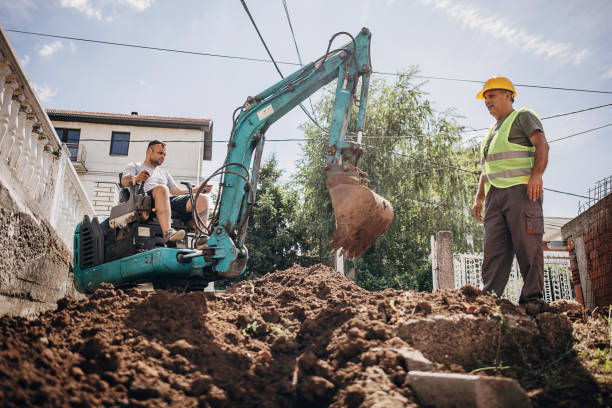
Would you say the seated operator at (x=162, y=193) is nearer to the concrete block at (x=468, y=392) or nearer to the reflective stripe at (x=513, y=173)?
the concrete block at (x=468, y=392)

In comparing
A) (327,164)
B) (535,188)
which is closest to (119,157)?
(327,164)

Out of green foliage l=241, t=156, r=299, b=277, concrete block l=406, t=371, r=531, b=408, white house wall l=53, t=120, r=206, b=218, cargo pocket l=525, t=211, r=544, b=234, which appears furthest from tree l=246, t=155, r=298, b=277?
concrete block l=406, t=371, r=531, b=408

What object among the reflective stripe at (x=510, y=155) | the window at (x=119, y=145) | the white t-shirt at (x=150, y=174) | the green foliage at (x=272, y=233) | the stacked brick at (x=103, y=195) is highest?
the window at (x=119, y=145)

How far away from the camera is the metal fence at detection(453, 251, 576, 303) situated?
29.0ft

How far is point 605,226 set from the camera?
164 inches

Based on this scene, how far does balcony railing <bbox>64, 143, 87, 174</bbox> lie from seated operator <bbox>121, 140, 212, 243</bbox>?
1853 cm

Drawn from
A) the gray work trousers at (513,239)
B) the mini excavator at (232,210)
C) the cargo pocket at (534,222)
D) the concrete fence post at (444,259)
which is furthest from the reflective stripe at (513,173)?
the concrete fence post at (444,259)

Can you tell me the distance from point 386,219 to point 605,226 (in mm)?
2222

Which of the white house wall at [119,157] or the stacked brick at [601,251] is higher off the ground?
the white house wall at [119,157]

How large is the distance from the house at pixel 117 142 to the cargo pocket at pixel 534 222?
64.2 feet

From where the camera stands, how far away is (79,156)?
21.3m

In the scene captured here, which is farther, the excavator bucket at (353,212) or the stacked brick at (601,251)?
the stacked brick at (601,251)

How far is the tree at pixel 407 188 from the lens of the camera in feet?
52.0

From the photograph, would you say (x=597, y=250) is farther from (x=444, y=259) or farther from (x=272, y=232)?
(x=272, y=232)
